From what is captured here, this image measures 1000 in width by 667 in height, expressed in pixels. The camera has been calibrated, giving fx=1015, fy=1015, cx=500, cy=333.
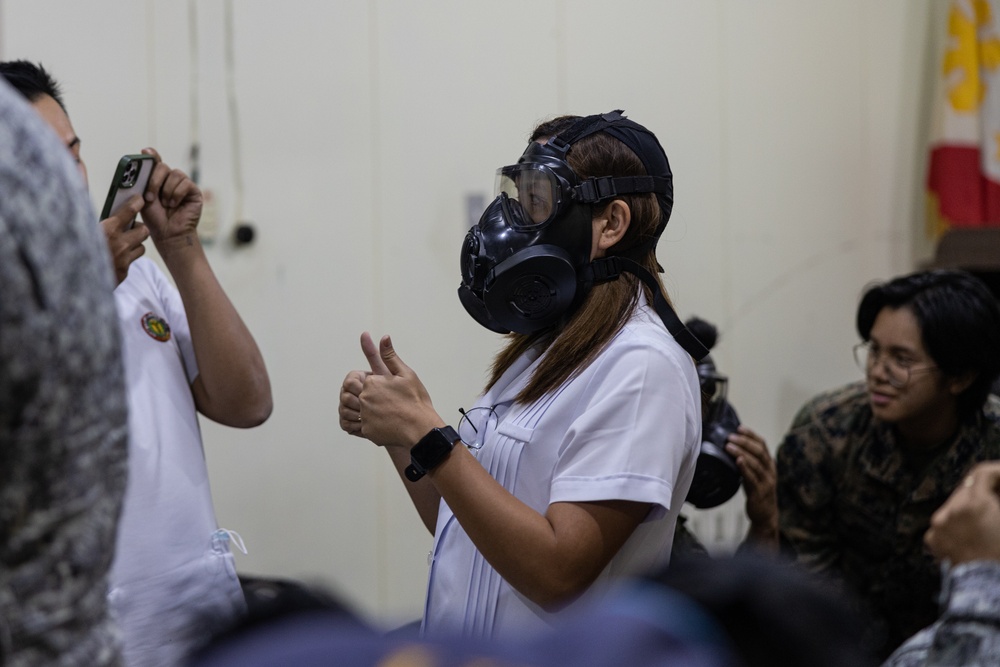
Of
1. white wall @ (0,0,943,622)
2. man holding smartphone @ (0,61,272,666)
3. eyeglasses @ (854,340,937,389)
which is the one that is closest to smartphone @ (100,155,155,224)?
man holding smartphone @ (0,61,272,666)

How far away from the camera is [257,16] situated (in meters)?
3.00

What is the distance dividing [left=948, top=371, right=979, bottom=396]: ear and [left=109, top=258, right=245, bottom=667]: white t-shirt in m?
1.84

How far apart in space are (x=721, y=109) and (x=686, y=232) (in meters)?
0.49

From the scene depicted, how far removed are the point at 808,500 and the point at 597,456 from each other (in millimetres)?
1479

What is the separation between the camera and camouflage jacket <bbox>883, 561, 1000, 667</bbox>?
71 cm

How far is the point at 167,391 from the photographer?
1736 mm

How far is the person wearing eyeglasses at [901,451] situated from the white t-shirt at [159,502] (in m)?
1.59

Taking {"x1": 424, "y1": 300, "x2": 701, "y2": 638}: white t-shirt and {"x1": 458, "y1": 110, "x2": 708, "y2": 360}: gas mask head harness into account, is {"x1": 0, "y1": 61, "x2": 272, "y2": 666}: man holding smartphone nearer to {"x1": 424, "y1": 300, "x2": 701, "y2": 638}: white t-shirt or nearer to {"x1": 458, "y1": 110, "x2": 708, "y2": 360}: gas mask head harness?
{"x1": 424, "y1": 300, "x2": 701, "y2": 638}: white t-shirt

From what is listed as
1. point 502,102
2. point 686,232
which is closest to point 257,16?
point 502,102

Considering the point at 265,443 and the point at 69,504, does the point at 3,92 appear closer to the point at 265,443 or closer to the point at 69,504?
the point at 69,504

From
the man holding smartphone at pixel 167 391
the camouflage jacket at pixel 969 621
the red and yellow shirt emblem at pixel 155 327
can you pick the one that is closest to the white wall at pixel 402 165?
the man holding smartphone at pixel 167 391

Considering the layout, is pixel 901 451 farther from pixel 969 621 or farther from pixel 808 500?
pixel 969 621

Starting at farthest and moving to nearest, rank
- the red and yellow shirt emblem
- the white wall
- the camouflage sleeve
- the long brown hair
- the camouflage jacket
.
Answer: the white wall, the camouflage sleeve, the red and yellow shirt emblem, the long brown hair, the camouflage jacket

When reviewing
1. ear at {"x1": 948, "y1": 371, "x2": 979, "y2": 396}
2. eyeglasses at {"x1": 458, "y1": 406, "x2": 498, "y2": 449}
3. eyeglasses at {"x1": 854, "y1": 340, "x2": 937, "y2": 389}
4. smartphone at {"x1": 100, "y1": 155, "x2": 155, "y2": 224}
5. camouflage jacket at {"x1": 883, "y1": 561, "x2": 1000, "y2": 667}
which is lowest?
ear at {"x1": 948, "y1": 371, "x2": 979, "y2": 396}
